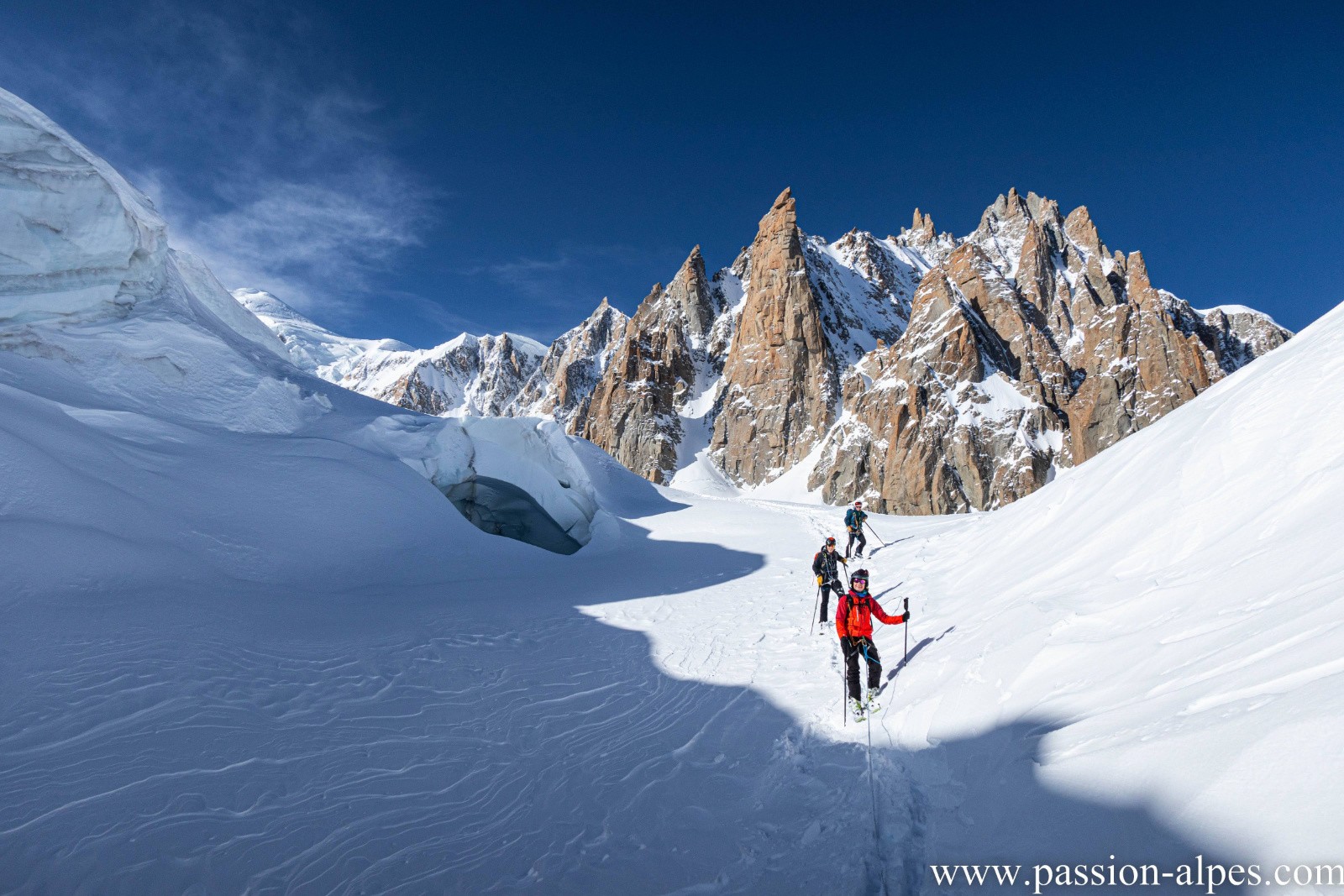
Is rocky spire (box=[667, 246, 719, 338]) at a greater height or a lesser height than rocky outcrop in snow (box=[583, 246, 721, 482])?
greater

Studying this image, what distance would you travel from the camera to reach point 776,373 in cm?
9725

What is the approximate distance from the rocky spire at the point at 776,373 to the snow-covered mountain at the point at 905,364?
1.03 ft

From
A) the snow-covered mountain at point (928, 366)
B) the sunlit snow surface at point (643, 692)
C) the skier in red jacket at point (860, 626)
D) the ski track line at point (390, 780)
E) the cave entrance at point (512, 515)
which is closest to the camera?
the sunlit snow surface at point (643, 692)

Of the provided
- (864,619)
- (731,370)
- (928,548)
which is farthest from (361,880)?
(731,370)

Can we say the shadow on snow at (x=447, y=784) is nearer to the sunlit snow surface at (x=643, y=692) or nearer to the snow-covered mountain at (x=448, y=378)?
the sunlit snow surface at (x=643, y=692)

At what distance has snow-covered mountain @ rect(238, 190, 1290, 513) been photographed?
71.3 meters

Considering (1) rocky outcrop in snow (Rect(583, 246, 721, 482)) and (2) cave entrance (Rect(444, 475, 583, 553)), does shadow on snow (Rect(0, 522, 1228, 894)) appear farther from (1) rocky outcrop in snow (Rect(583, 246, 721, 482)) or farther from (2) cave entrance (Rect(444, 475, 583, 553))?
(1) rocky outcrop in snow (Rect(583, 246, 721, 482))

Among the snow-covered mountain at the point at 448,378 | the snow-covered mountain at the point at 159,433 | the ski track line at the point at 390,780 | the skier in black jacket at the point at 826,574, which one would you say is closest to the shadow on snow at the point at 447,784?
the ski track line at the point at 390,780

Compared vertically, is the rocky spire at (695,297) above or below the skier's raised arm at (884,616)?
above

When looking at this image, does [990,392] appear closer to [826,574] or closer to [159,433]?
[826,574]

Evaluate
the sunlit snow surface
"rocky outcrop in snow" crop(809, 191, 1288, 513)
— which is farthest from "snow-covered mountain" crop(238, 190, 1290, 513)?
the sunlit snow surface

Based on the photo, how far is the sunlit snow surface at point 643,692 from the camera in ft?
10.7

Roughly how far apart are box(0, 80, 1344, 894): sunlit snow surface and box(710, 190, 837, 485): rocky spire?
83525 millimetres

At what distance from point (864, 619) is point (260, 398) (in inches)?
644
